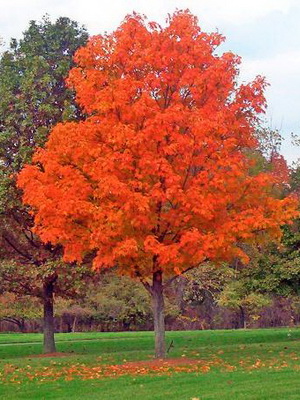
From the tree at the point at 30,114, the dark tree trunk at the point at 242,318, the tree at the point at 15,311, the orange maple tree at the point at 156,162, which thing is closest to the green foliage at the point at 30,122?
the tree at the point at 30,114

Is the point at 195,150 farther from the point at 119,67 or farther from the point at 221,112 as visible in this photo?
the point at 119,67

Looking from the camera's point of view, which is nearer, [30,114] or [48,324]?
[30,114]

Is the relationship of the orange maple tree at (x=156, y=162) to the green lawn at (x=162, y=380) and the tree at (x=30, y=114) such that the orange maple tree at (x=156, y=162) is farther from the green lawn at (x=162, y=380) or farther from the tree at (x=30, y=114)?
the tree at (x=30, y=114)

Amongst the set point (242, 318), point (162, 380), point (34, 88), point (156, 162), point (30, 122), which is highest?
point (34, 88)

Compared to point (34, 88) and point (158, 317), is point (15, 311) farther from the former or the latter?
point (158, 317)

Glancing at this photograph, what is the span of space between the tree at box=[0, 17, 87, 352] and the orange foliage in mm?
4859

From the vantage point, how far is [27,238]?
24984mm

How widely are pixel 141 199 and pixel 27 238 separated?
9642 millimetres

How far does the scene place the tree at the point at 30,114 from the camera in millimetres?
23750

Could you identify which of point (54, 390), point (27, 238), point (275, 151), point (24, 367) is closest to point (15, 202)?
point (27, 238)

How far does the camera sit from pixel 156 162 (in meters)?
17.0

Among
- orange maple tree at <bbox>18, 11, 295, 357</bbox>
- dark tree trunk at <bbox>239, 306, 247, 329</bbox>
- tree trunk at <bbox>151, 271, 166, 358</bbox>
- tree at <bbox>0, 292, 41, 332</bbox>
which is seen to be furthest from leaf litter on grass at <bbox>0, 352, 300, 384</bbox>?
dark tree trunk at <bbox>239, 306, 247, 329</bbox>

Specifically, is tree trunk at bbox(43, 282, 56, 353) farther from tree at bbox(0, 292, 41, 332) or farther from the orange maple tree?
tree at bbox(0, 292, 41, 332)

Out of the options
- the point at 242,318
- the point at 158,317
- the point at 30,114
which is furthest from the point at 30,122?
the point at 242,318
